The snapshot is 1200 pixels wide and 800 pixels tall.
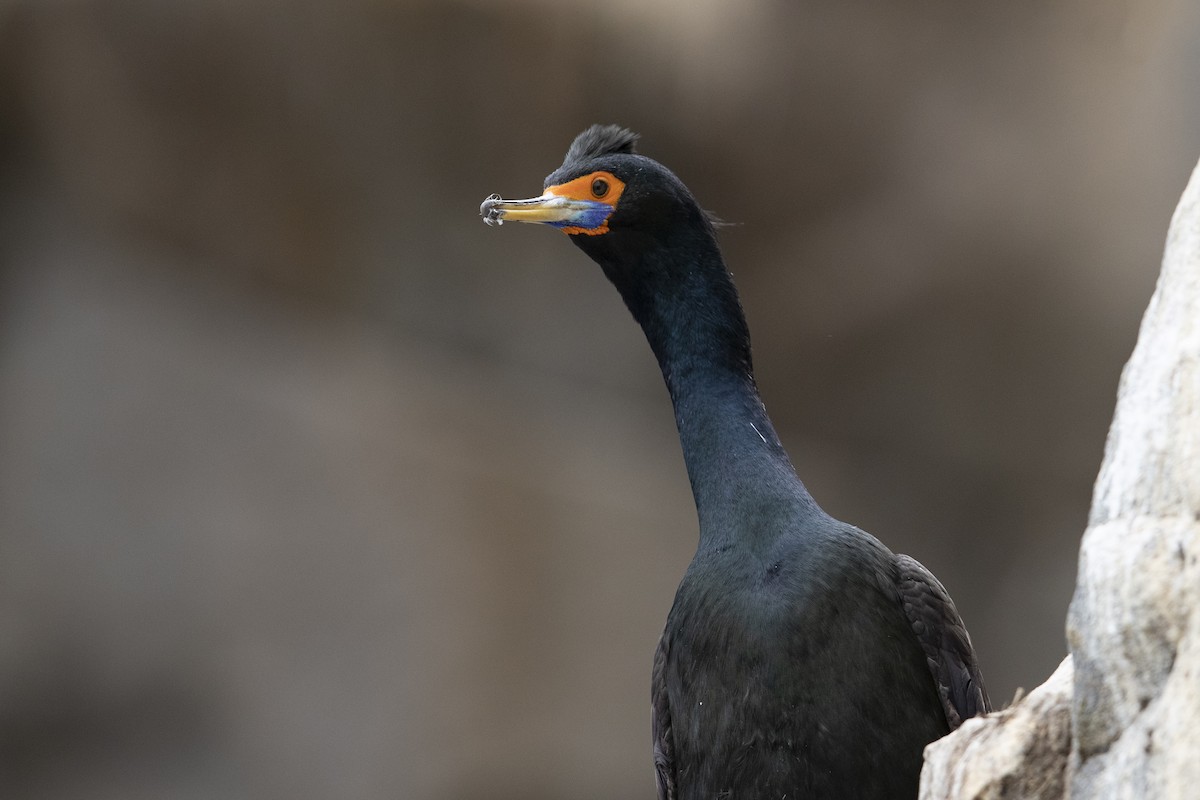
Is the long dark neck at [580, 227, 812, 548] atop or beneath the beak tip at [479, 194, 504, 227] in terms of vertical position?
beneath

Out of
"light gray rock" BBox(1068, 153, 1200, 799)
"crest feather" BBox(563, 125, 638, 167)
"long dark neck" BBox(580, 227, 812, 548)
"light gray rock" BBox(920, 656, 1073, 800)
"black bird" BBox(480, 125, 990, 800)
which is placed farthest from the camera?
"crest feather" BBox(563, 125, 638, 167)

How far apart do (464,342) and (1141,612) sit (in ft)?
18.6

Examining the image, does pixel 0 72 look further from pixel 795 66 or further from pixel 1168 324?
pixel 1168 324

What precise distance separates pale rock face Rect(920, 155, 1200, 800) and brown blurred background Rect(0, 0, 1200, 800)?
5180 millimetres

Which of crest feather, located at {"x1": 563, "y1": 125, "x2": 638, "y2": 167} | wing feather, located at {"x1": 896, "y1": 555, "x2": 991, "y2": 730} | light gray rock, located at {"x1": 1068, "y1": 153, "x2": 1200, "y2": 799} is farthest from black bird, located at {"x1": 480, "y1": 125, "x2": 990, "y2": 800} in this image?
light gray rock, located at {"x1": 1068, "y1": 153, "x2": 1200, "y2": 799}

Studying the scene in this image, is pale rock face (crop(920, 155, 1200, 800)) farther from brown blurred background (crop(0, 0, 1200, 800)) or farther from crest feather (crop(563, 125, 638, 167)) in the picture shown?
brown blurred background (crop(0, 0, 1200, 800))

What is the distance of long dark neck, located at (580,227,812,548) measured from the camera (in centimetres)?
324

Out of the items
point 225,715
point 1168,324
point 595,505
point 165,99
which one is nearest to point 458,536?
point 595,505

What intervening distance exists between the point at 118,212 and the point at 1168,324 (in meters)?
5.99

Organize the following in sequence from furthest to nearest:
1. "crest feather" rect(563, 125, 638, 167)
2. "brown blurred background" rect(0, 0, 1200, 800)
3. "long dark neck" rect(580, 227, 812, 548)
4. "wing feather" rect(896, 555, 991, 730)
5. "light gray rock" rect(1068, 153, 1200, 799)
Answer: "brown blurred background" rect(0, 0, 1200, 800) < "crest feather" rect(563, 125, 638, 167) < "long dark neck" rect(580, 227, 812, 548) < "wing feather" rect(896, 555, 991, 730) < "light gray rock" rect(1068, 153, 1200, 799)

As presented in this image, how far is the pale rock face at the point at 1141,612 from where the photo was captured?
6.04ft

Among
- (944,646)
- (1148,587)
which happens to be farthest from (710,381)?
(1148,587)

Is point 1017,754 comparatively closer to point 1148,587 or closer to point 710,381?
point 1148,587

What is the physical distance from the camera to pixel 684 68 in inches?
281
